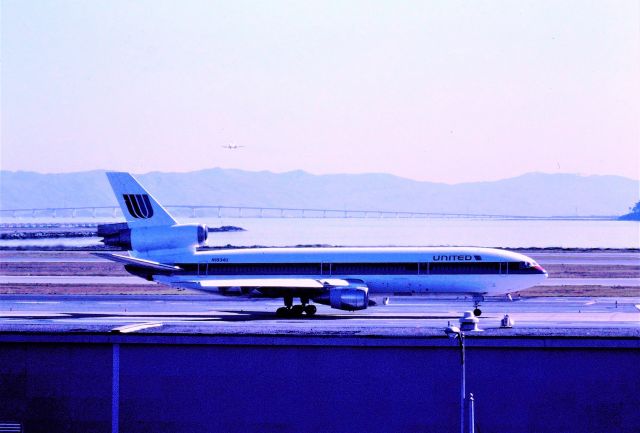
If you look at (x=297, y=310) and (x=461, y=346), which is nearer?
(x=461, y=346)

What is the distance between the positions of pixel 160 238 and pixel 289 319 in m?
10.8

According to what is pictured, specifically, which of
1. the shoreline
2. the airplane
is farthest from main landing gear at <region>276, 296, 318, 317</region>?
the shoreline

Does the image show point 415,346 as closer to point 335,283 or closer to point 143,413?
point 143,413

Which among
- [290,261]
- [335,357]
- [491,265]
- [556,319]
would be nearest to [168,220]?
[290,261]

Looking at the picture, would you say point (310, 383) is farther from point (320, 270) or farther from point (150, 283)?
point (150, 283)

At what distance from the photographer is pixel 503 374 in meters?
33.3

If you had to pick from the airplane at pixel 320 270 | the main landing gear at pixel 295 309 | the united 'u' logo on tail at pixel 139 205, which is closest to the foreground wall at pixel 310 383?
the airplane at pixel 320 270

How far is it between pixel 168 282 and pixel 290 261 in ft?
25.3

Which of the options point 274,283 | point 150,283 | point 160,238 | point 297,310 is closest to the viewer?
point 297,310

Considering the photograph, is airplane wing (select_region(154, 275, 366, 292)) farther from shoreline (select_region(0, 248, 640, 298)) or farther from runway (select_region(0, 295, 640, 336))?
shoreline (select_region(0, 248, 640, 298))

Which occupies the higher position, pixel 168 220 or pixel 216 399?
pixel 168 220

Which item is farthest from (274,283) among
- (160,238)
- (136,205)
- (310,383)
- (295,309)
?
(310,383)

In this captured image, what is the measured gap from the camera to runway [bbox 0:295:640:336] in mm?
50094

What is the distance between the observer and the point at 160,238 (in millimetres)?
59219
